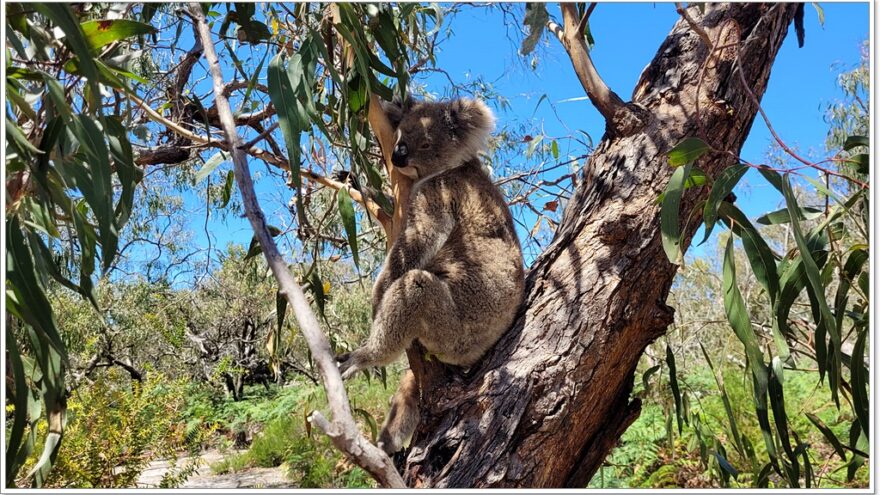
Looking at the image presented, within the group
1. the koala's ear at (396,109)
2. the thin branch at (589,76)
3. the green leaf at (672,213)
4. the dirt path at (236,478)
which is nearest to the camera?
the green leaf at (672,213)

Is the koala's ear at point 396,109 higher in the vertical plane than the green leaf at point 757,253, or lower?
higher

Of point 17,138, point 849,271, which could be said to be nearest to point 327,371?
point 17,138

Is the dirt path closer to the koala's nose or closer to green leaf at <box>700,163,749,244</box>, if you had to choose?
the koala's nose

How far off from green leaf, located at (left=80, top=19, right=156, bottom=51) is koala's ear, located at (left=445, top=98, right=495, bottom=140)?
1441 mm

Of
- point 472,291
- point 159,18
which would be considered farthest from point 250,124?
point 159,18

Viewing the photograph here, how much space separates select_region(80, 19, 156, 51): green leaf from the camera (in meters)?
1.62

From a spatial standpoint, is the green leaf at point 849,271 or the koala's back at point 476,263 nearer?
the green leaf at point 849,271

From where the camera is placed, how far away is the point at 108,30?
5.32ft

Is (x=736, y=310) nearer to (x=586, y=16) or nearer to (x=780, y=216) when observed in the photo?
(x=780, y=216)

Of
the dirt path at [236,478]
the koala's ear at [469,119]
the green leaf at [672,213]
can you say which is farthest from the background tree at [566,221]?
the dirt path at [236,478]

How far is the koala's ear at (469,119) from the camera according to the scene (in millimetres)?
2883

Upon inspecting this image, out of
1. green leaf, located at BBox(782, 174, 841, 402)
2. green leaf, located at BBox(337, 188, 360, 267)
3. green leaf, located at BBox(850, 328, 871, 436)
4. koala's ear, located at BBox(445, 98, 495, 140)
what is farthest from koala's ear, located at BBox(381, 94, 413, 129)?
green leaf, located at BBox(850, 328, 871, 436)

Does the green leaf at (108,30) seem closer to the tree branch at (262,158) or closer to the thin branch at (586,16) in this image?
the tree branch at (262,158)

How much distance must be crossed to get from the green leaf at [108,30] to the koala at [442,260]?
99cm
